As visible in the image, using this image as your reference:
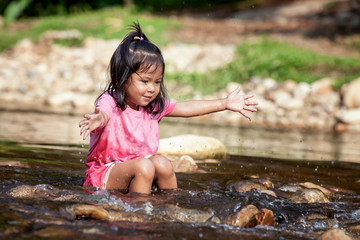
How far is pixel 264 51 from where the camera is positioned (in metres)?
13.8

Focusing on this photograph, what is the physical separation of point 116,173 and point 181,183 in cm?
81

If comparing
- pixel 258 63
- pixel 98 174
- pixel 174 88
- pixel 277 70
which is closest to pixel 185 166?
pixel 98 174

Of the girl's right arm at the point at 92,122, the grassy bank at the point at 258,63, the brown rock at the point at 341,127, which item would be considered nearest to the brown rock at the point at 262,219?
the girl's right arm at the point at 92,122

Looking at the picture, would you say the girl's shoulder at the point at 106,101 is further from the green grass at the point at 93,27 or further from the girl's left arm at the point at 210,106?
the green grass at the point at 93,27

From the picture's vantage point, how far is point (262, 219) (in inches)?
118

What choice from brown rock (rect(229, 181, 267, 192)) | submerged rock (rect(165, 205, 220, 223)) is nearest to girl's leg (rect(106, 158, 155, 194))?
submerged rock (rect(165, 205, 220, 223))

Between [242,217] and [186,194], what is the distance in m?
0.79

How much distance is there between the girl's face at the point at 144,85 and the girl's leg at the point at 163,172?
0.45 meters

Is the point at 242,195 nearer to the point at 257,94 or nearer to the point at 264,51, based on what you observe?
the point at 257,94

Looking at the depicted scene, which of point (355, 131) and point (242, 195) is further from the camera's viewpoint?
point (355, 131)

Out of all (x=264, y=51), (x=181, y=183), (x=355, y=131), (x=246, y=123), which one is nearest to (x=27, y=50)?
(x=264, y=51)

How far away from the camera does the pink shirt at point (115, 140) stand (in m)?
3.77

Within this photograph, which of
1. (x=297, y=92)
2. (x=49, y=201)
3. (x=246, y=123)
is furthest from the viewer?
(x=297, y=92)

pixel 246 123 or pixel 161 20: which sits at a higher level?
pixel 161 20
